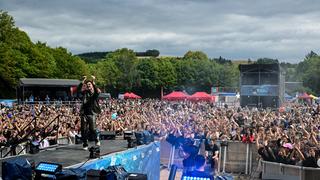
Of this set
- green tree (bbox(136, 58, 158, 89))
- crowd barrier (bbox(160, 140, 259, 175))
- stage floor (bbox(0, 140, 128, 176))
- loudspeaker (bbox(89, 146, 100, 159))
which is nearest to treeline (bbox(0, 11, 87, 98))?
green tree (bbox(136, 58, 158, 89))

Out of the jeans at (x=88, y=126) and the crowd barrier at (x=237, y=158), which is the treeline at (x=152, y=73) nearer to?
the crowd barrier at (x=237, y=158)

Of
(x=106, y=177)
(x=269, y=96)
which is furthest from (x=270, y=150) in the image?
(x=269, y=96)

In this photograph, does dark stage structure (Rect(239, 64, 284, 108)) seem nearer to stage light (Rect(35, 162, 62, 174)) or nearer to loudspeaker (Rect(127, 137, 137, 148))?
loudspeaker (Rect(127, 137, 137, 148))

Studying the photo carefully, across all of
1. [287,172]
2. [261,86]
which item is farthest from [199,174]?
[261,86]

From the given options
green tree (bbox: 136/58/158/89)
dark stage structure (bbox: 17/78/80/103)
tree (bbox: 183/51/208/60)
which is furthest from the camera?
tree (bbox: 183/51/208/60)

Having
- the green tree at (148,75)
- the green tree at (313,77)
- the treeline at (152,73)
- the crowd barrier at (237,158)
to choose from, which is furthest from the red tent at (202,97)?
the green tree at (313,77)

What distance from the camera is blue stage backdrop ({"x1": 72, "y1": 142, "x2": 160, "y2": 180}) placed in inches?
396

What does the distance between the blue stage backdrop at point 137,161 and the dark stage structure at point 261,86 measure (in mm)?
27214

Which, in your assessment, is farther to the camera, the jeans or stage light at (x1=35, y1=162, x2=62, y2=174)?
the jeans

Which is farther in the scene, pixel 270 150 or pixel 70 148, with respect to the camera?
pixel 270 150

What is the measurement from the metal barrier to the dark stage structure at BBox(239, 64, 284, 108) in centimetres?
2728

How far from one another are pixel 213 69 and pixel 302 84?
1921 cm

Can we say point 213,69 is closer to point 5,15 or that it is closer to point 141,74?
point 141,74

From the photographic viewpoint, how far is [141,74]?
9662 centimetres
